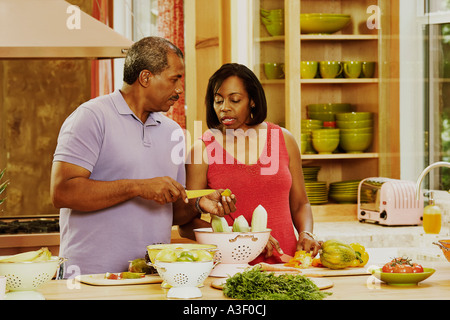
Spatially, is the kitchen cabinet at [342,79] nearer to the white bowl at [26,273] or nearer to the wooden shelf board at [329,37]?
the wooden shelf board at [329,37]

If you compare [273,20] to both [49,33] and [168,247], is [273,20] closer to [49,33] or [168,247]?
[49,33]

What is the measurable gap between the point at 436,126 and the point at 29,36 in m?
2.60

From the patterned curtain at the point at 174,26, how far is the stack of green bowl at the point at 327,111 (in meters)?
0.91

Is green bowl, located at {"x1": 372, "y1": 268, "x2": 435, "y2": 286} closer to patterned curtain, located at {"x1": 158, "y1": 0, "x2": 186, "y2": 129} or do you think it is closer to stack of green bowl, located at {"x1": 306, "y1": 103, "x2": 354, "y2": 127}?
stack of green bowl, located at {"x1": 306, "y1": 103, "x2": 354, "y2": 127}

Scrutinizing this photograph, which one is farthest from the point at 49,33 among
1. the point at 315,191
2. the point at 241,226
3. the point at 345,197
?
the point at 345,197

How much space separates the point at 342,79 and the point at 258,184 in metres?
2.08

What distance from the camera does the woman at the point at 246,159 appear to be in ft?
8.82

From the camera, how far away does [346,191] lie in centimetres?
458

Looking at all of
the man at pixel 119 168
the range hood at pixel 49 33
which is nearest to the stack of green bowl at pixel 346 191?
the range hood at pixel 49 33

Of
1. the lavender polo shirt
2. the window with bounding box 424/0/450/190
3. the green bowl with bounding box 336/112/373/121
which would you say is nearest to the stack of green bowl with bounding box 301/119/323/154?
the green bowl with bounding box 336/112/373/121

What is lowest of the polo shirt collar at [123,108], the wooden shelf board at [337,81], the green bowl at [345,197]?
the green bowl at [345,197]

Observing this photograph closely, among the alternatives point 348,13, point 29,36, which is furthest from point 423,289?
point 348,13

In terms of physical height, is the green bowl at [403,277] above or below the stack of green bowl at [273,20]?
below

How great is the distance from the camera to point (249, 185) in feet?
8.91
